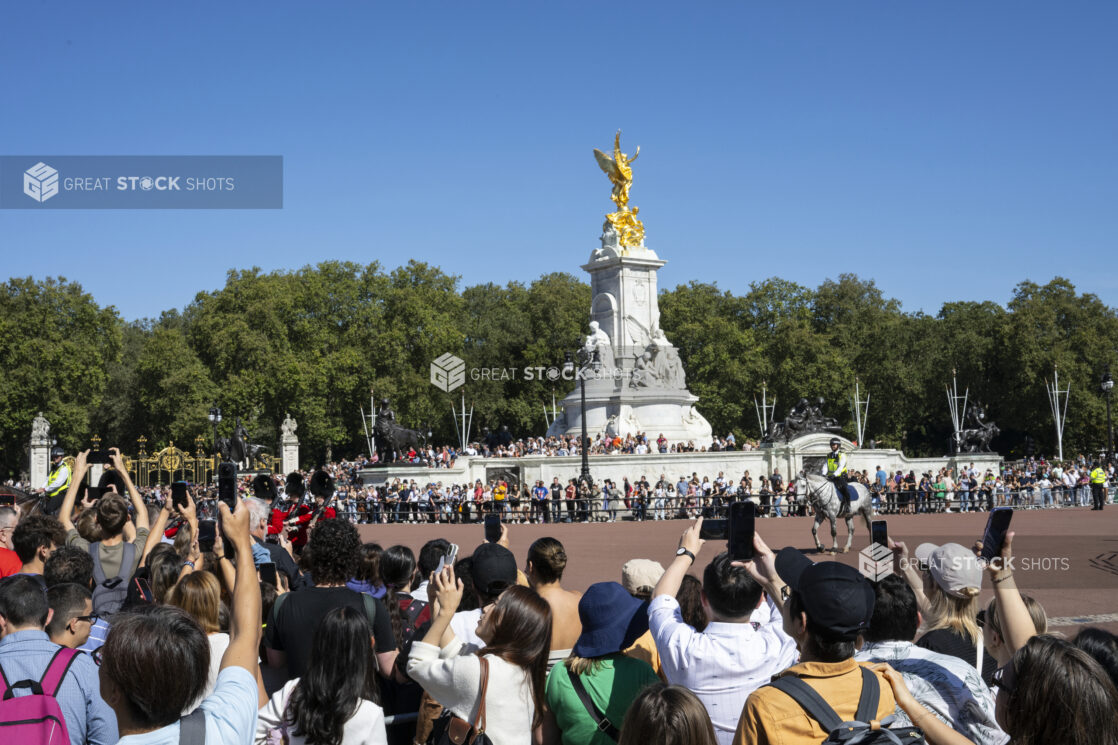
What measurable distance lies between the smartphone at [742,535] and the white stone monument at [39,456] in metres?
44.9

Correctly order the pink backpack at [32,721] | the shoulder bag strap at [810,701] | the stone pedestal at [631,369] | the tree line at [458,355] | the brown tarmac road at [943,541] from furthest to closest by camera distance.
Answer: the tree line at [458,355] → the stone pedestal at [631,369] → the brown tarmac road at [943,541] → the pink backpack at [32,721] → the shoulder bag strap at [810,701]

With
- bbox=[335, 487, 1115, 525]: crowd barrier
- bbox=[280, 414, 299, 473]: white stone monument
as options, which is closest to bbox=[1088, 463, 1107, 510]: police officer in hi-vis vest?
bbox=[335, 487, 1115, 525]: crowd barrier

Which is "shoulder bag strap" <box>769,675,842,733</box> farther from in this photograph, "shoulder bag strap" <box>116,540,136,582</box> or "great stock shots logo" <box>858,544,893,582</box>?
"shoulder bag strap" <box>116,540,136,582</box>

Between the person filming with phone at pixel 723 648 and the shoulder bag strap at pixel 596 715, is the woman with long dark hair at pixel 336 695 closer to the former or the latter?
the shoulder bag strap at pixel 596 715

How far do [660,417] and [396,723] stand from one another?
39109 mm

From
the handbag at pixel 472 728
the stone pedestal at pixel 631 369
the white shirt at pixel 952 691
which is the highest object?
the stone pedestal at pixel 631 369

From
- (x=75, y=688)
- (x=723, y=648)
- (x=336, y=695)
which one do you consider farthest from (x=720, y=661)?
(x=75, y=688)

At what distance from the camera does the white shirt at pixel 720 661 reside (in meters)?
4.05

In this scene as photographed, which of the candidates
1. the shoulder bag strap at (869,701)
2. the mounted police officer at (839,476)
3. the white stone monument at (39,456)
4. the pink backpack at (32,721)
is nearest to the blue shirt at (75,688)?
the pink backpack at (32,721)

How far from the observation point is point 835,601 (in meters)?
3.33

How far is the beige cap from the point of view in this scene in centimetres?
546

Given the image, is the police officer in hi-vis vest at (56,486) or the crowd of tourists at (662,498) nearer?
the police officer in hi-vis vest at (56,486)

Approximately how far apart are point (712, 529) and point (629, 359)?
40106 mm

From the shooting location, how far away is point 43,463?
1775 inches
